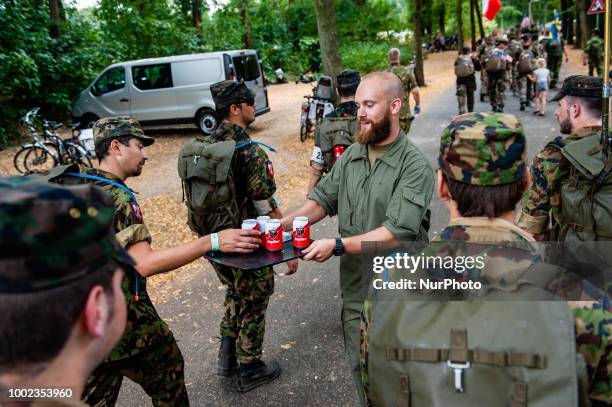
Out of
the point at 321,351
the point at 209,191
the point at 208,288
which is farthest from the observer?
the point at 208,288

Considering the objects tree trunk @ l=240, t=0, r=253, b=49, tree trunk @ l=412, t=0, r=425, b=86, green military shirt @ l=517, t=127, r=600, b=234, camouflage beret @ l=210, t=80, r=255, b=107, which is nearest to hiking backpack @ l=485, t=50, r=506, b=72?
tree trunk @ l=412, t=0, r=425, b=86

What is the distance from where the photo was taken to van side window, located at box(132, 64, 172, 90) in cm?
1476

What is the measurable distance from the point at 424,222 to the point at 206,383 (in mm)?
2192

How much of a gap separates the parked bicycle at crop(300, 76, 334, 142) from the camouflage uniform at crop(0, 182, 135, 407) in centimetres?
1035

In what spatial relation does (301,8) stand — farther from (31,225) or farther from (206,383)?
(31,225)

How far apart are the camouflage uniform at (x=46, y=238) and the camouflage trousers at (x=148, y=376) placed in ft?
4.80

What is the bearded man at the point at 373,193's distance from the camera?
2988 mm

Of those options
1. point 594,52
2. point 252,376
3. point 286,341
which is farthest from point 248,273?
point 594,52

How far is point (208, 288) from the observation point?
5.95 m

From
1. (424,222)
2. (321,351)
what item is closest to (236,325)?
(321,351)

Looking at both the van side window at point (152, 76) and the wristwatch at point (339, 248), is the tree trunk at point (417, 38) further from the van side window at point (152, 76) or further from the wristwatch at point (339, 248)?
the wristwatch at point (339, 248)

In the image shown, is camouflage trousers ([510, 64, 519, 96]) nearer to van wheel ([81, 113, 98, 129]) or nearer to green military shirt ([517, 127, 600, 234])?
van wheel ([81, 113, 98, 129])

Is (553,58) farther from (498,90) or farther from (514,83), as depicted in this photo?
(498,90)

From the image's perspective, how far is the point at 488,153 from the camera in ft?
5.70
